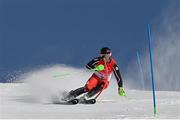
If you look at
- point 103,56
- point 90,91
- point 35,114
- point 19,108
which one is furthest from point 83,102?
point 35,114

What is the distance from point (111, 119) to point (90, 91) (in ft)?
13.6

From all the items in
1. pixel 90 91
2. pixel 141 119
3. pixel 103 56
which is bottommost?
pixel 141 119

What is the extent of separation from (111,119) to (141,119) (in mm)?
438

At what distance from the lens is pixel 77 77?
13.3 m

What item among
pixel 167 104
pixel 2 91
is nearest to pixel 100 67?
pixel 167 104

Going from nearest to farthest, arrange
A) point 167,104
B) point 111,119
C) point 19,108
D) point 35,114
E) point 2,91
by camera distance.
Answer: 1. point 111,119
2. point 35,114
3. point 19,108
4. point 167,104
5. point 2,91

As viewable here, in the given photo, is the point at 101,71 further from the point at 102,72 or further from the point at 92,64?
the point at 92,64

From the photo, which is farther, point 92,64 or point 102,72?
point 102,72

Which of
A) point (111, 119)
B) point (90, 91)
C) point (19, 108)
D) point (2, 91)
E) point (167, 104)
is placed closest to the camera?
point (111, 119)

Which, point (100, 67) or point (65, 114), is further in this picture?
point (100, 67)

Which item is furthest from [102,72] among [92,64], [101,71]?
[92,64]

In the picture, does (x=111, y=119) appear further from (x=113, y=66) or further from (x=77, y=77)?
(x=77, y=77)

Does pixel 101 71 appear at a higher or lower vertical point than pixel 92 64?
lower

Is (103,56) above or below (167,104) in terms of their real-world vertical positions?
above
